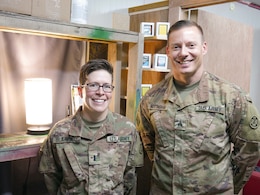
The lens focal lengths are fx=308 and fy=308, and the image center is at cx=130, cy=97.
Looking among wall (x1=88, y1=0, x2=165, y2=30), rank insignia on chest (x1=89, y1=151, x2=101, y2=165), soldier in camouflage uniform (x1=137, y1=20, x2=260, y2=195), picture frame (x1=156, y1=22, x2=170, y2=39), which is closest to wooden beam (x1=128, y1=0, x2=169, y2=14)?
wall (x1=88, y1=0, x2=165, y2=30)

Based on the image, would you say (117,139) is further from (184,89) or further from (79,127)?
(184,89)

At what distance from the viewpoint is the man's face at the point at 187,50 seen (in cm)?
159

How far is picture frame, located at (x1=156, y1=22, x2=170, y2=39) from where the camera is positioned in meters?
2.51

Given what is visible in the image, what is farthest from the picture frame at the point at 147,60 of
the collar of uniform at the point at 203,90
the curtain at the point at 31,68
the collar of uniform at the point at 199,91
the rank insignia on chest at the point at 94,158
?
the rank insignia on chest at the point at 94,158

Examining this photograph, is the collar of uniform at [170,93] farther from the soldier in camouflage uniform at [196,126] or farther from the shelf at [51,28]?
the shelf at [51,28]

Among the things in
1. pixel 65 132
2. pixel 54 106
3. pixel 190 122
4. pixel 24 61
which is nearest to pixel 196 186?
pixel 190 122

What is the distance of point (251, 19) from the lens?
461cm

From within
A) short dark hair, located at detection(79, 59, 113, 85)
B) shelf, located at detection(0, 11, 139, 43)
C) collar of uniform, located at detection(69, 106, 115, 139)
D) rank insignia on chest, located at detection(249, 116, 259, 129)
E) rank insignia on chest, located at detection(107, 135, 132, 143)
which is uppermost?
shelf, located at detection(0, 11, 139, 43)

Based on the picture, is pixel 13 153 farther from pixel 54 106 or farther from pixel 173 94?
pixel 173 94

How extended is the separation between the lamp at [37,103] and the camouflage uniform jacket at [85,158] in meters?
0.39

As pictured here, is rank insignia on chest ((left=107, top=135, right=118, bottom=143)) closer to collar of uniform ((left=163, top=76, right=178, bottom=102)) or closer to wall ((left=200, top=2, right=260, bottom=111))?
collar of uniform ((left=163, top=76, right=178, bottom=102))

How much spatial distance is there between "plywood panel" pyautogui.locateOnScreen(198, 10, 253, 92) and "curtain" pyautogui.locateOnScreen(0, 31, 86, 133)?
1.07 metres

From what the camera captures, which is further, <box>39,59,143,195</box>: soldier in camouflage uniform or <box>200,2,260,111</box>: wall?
<box>200,2,260,111</box>: wall

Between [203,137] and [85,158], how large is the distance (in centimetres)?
62
